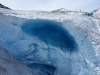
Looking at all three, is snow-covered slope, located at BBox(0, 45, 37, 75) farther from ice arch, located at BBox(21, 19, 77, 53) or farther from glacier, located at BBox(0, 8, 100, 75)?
ice arch, located at BBox(21, 19, 77, 53)

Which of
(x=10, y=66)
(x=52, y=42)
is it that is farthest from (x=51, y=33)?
(x=10, y=66)

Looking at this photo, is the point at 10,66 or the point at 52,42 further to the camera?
the point at 52,42

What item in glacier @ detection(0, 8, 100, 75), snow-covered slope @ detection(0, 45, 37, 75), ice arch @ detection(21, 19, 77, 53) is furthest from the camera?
ice arch @ detection(21, 19, 77, 53)

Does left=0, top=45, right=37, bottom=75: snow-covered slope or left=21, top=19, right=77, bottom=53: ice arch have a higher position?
left=21, top=19, right=77, bottom=53: ice arch

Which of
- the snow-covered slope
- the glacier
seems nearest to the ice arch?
the glacier

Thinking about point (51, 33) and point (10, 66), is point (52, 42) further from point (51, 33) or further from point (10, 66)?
point (10, 66)

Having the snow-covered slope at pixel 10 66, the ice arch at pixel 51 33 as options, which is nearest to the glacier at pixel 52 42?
the ice arch at pixel 51 33

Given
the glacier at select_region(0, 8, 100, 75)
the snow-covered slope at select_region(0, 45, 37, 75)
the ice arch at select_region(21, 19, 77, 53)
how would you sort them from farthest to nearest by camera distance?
the ice arch at select_region(21, 19, 77, 53), the glacier at select_region(0, 8, 100, 75), the snow-covered slope at select_region(0, 45, 37, 75)

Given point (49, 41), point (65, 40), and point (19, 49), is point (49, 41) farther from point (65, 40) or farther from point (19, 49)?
point (19, 49)

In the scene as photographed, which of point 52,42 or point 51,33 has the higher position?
point 51,33
